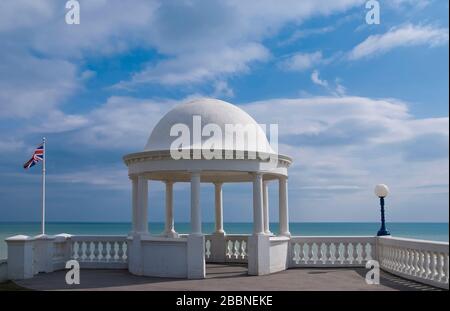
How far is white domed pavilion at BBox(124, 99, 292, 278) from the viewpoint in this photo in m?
18.2

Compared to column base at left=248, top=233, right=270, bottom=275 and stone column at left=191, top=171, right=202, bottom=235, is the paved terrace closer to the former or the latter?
column base at left=248, top=233, right=270, bottom=275

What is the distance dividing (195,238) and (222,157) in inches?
117

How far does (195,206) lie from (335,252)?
6.51 metres

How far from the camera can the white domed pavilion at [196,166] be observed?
18.2m

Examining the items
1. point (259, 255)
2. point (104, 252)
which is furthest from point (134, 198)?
point (259, 255)

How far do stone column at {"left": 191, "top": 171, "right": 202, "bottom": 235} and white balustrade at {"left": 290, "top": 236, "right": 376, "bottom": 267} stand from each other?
4.93m

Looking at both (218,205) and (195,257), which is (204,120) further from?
(218,205)

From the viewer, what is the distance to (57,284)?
17.2 meters

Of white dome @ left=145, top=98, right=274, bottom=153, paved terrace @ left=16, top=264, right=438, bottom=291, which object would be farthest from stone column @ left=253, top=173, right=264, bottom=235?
paved terrace @ left=16, top=264, right=438, bottom=291

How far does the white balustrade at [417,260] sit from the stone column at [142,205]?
898cm

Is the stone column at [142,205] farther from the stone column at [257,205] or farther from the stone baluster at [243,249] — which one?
the stone baluster at [243,249]
